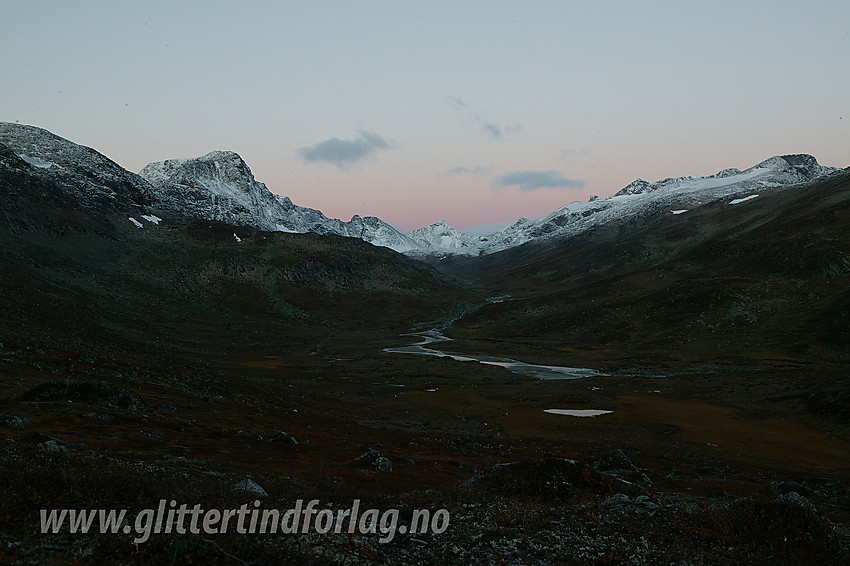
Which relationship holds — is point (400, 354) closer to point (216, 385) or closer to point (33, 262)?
point (216, 385)

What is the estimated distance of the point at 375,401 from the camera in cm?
7925

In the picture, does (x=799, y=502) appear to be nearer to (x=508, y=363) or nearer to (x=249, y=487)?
(x=249, y=487)

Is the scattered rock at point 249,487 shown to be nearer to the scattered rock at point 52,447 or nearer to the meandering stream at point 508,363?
the scattered rock at point 52,447

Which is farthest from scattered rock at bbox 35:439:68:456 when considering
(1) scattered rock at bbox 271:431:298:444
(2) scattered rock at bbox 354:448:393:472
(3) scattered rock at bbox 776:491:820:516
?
(3) scattered rock at bbox 776:491:820:516

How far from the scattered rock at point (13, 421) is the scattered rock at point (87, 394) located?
8.76 m

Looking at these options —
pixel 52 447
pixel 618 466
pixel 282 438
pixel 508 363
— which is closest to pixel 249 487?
pixel 52 447

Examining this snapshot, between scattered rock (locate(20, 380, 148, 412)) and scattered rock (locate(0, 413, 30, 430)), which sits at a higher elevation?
scattered rock (locate(0, 413, 30, 430))

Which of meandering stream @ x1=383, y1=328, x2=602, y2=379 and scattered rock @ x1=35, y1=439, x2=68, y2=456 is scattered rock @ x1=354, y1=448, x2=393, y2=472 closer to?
scattered rock @ x1=35, y1=439, x2=68, y2=456

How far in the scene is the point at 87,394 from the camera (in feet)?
118

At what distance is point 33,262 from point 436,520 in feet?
544

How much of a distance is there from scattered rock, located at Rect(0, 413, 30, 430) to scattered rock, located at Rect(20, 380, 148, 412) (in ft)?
28.7

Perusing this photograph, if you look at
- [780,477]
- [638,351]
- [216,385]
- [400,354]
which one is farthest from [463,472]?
[638,351]

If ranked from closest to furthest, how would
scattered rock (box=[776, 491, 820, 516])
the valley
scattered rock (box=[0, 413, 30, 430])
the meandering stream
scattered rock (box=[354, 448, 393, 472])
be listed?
the valley < scattered rock (box=[776, 491, 820, 516]) < scattered rock (box=[0, 413, 30, 430]) < scattered rock (box=[354, 448, 393, 472]) < the meandering stream

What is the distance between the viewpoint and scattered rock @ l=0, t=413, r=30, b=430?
80.8 ft
